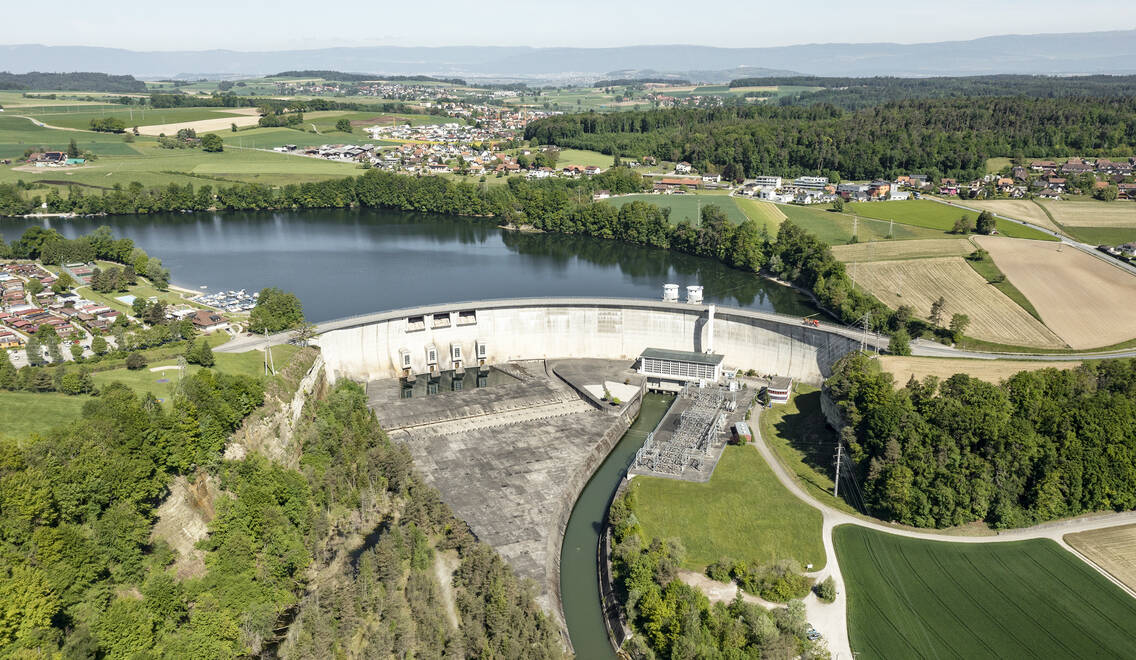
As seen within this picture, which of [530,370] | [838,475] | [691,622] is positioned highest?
[530,370]

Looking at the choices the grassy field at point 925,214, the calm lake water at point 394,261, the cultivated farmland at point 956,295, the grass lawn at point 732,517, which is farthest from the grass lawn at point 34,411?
the grassy field at point 925,214

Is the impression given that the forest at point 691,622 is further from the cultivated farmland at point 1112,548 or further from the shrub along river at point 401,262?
the shrub along river at point 401,262

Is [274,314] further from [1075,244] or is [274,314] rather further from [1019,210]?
[1019,210]

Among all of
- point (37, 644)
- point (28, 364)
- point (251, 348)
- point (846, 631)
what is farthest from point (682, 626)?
point (28, 364)

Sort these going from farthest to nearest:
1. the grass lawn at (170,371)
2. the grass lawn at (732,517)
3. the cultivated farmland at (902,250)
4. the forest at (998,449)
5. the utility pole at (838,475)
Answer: the cultivated farmland at (902,250), the grass lawn at (170,371), the utility pole at (838,475), the forest at (998,449), the grass lawn at (732,517)

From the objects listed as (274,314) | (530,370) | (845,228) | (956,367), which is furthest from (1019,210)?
(274,314)

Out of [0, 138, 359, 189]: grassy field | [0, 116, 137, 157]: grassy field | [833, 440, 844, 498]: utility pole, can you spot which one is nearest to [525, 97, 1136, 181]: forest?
[0, 138, 359, 189]: grassy field
